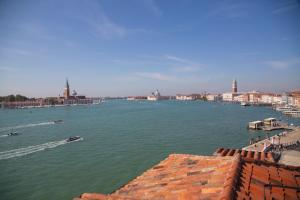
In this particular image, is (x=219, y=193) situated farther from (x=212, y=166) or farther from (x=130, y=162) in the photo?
(x=130, y=162)

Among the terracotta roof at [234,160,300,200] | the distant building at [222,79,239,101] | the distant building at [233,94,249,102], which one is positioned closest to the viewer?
the terracotta roof at [234,160,300,200]

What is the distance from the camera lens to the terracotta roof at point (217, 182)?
11.0ft

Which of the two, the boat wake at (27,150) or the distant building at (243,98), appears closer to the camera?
the boat wake at (27,150)

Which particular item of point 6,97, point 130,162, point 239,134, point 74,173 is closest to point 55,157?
point 74,173

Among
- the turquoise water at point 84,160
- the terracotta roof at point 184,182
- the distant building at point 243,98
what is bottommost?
the turquoise water at point 84,160

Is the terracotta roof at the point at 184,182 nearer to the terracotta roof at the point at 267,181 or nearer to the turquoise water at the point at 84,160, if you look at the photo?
the terracotta roof at the point at 267,181

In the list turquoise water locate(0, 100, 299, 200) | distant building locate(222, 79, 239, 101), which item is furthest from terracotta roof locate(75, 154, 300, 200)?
distant building locate(222, 79, 239, 101)

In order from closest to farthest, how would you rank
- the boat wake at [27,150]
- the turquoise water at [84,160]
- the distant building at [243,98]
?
the turquoise water at [84,160]
the boat wake at [27,150]
the distant building at [243,98]

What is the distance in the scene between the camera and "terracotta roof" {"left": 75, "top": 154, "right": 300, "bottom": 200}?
11.0ft

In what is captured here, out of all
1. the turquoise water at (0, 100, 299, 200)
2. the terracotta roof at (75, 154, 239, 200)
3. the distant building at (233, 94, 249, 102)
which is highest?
the distant building at (233, 94, 249, 102)

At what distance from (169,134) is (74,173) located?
63.2 feet

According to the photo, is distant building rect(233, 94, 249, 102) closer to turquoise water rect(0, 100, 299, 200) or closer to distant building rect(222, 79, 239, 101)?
distant building rect(222, 79, 239, 101)

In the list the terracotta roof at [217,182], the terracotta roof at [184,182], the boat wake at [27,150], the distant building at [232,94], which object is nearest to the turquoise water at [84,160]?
the boat wake at [27,150]

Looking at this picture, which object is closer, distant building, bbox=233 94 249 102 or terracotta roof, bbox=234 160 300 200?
terracotta roof, bbox=234 160 300 200
